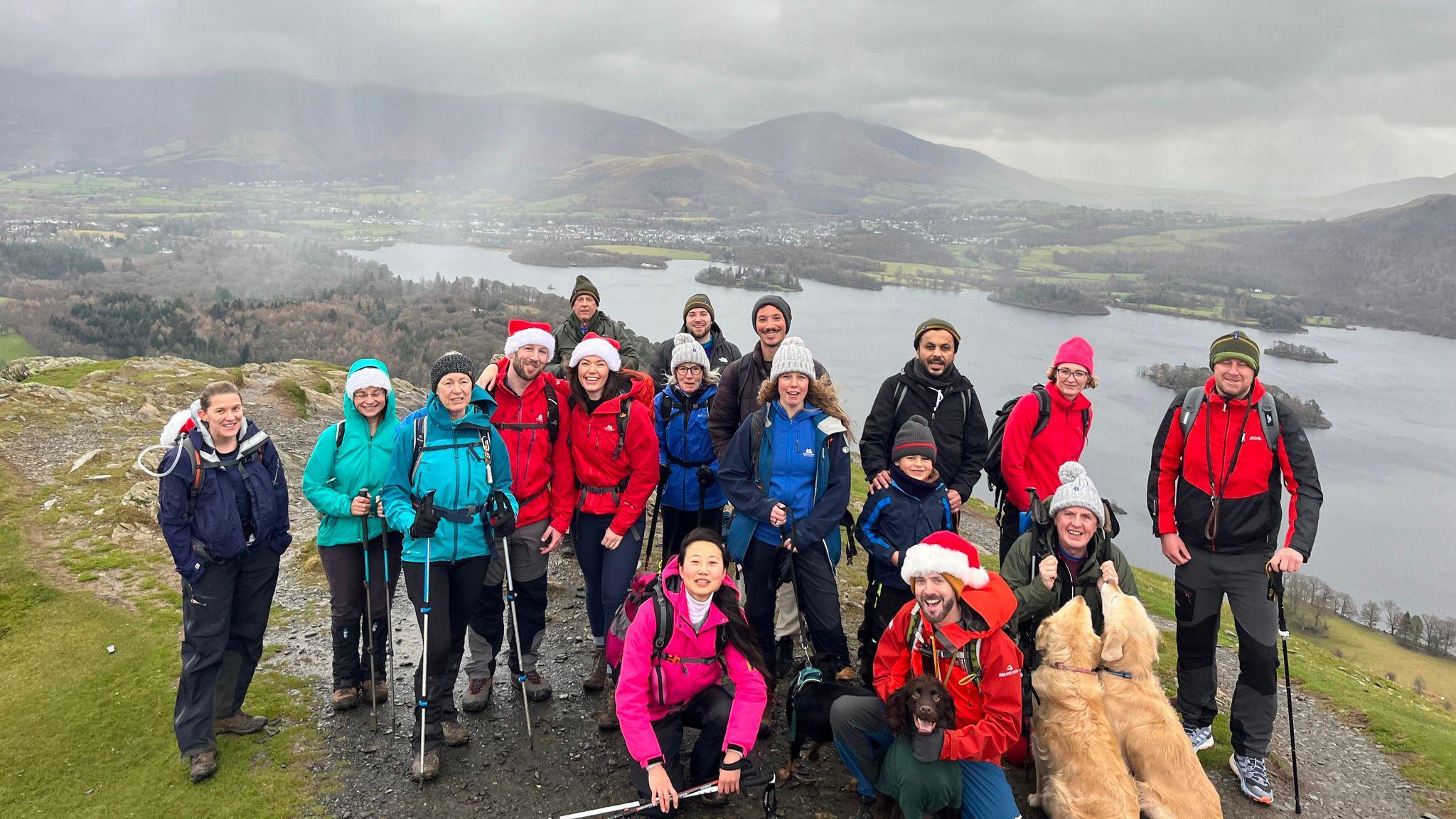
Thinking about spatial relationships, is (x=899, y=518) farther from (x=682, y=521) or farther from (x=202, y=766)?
(x=202, y=766)

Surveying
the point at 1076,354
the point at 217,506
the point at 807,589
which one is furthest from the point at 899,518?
the point at 217,506

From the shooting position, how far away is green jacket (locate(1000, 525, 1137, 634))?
14.1 feet

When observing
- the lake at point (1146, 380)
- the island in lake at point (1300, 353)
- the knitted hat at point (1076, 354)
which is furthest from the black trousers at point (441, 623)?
→ the island in lake at point (1300, 353)

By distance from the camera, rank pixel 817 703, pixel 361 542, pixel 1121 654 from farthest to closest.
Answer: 1. pixel 361 542
2. pixel 817 703
3. pixel 1121 654

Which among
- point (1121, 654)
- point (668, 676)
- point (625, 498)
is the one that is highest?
point (625, 498)

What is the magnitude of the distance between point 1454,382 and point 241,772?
10335cm

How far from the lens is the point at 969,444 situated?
17.5ft

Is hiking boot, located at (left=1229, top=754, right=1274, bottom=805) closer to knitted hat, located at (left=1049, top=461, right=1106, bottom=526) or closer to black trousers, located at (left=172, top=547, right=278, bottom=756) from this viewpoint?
knitted hat, located at (left=1049, top=461, right=1106, bottom=526)

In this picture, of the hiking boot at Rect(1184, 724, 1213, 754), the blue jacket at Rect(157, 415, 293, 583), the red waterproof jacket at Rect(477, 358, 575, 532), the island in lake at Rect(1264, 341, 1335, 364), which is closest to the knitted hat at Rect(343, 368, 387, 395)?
the blue jacket at Rect(157, 415, 293, 583)

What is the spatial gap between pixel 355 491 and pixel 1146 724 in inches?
192

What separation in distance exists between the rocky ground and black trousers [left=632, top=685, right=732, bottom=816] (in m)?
0.36

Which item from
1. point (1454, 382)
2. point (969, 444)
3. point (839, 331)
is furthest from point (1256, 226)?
point (969, 444)

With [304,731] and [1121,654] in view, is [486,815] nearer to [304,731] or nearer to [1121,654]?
[304,731]

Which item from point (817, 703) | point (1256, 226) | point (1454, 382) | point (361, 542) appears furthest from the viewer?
point (1256, 226)
